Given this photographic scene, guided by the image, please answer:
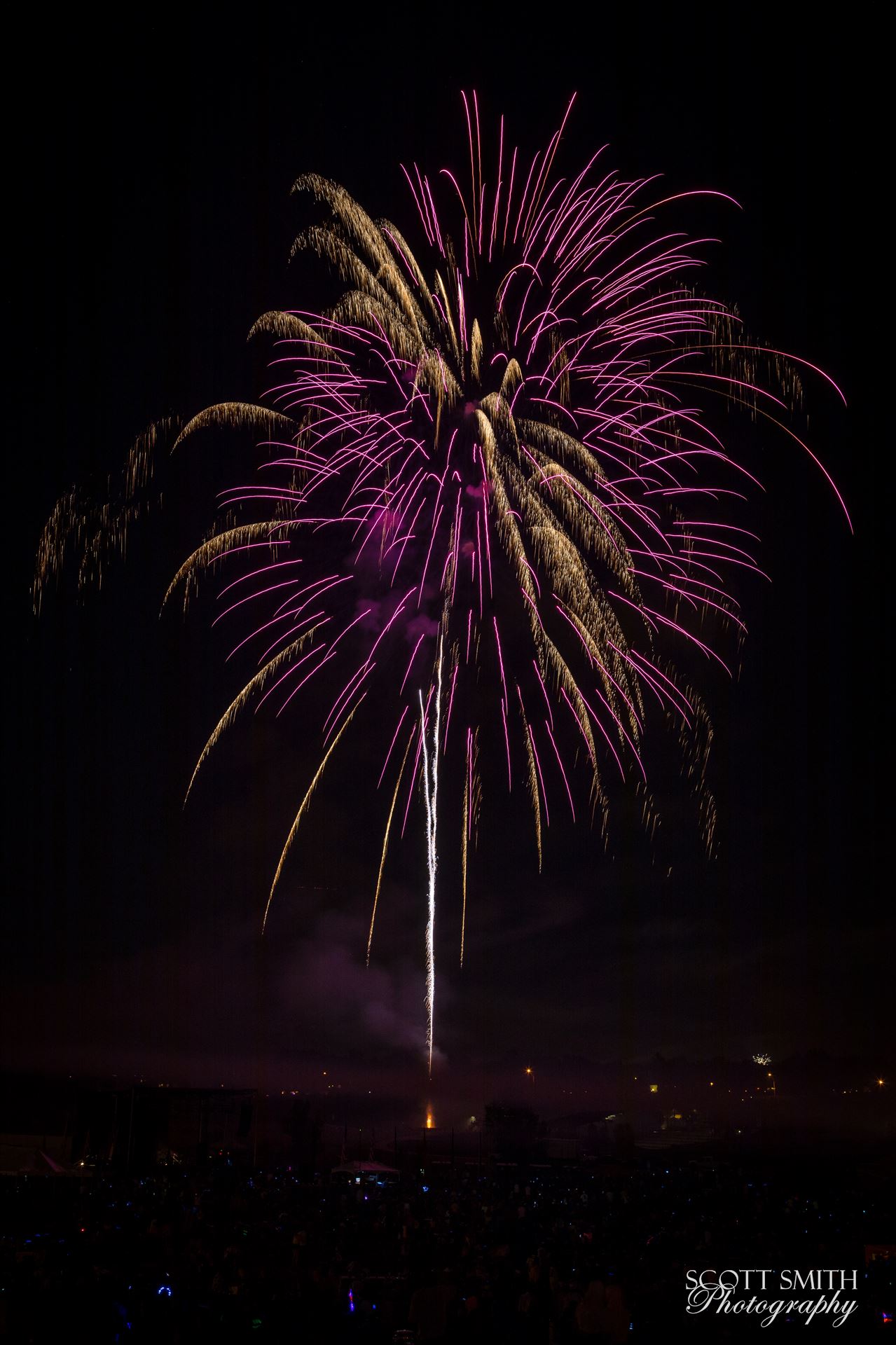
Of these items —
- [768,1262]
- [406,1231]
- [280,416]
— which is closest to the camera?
[768,1262]

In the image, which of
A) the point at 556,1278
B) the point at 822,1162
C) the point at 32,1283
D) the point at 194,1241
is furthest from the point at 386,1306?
the point at 822,1162

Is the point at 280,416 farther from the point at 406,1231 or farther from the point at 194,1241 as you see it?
the point at 406,1231

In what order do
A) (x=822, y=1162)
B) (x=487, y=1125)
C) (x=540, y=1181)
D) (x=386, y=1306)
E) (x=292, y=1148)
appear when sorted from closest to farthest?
(x=386, y=1306) → (x=540, y=1181) → (x=822, y=1162) → (x=292, y=1148) → (x=487, y=1125)

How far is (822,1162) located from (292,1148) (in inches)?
1054

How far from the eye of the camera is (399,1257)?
17.2 m

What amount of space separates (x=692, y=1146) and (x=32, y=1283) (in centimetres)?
6964

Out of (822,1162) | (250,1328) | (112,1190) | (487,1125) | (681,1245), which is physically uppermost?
(487,1125)

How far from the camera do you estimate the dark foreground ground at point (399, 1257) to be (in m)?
10.6

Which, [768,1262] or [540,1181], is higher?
[540,1181]

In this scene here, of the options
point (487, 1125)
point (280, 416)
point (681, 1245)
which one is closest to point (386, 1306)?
point (681, 1245)

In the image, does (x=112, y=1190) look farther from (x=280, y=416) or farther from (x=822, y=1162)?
(x=822, y=1162)

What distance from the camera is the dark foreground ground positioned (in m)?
10.6

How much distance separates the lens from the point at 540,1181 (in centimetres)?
3903

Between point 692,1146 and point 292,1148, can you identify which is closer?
point 292,1148
